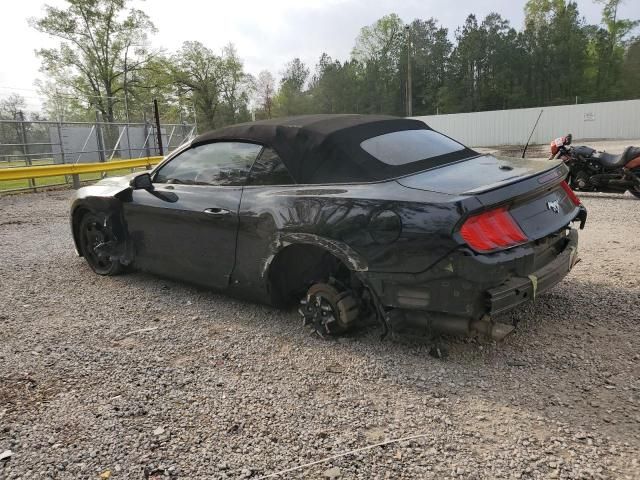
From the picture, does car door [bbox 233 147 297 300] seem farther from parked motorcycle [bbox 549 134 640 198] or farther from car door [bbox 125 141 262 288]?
parked motorcycle [bbox 549 134 640 198]

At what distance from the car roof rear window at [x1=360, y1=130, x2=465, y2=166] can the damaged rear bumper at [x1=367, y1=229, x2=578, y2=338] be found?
90cm

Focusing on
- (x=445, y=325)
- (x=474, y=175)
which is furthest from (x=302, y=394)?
(x=474, y=175)

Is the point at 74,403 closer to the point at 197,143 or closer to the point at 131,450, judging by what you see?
the point at 131,450

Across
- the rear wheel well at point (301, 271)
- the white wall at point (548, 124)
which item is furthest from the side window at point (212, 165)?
Answer: the white wall at point (548, 124)

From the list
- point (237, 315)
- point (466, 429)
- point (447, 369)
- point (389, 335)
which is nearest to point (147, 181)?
point (237, 315)

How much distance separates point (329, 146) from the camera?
11.0 feet

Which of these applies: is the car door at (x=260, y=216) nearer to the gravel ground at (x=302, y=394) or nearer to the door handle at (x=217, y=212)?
the door handle at (x=217, y=212)

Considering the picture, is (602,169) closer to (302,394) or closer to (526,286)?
(526,286)

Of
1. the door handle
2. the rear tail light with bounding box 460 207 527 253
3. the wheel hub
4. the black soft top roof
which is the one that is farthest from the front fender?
the rear tail light with bounding box 460 207 527 253

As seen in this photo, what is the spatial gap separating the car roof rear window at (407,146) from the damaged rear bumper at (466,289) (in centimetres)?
90

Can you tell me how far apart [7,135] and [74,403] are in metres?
Answer: 15.8

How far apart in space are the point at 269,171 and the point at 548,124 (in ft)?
103

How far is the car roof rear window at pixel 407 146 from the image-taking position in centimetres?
335

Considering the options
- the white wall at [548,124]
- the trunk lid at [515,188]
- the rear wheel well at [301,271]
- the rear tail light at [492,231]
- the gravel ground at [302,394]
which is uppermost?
the white wall at [548,124]
